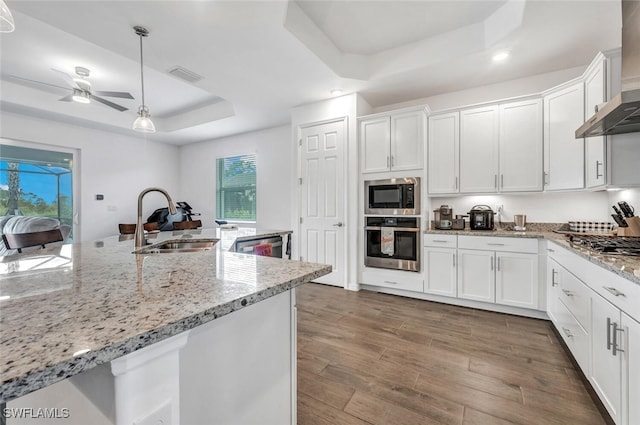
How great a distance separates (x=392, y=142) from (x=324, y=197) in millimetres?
1192

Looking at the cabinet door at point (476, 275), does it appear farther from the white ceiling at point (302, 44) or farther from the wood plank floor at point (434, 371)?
the white ceiling at point (302, 44)

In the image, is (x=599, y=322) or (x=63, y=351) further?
(x=599, y=322)

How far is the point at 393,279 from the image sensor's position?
11.2ft

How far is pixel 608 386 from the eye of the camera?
1.33 metres

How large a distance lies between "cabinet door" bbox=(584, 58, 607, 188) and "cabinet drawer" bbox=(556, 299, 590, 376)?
1.09 m

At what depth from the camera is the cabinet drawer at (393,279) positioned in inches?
128

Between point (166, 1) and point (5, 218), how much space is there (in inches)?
179

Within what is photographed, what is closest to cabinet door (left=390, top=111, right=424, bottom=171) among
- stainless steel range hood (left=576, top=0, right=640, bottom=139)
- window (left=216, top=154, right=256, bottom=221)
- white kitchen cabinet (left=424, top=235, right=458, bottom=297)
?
white kitchen cabinet (left=424, top=235, right=458, bottom=297)

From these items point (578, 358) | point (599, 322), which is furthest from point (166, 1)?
point (578, 358)

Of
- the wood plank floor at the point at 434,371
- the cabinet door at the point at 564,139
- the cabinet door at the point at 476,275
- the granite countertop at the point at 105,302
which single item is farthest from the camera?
the cabinet door at the point at 476,275

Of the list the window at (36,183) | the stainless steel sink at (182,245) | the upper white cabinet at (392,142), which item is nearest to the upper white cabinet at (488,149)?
the upper white cabinet at (392,142)

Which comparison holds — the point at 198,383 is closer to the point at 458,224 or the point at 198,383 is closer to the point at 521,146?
the point at 458,224

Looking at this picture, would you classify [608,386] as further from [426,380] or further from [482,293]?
[482,293]

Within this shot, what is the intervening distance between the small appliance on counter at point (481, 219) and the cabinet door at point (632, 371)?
2.04 m
